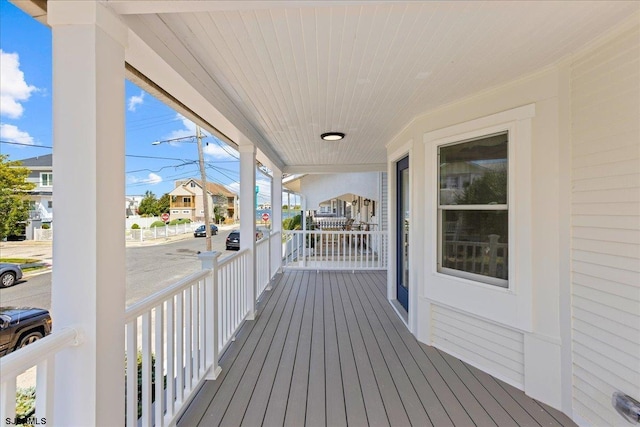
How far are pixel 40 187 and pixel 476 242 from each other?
3.07 m

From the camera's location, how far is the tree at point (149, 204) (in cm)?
1245

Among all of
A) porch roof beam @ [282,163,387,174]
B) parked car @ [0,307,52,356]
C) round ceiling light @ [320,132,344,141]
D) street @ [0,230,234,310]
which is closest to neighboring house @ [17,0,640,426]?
round ceiling light @ [320,132,344,141]

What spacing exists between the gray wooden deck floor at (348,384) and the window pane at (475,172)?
1.50 m

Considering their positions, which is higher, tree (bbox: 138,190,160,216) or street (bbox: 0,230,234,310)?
tree (bbox: 138,190,160,216)

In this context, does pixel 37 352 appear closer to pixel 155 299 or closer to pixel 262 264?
pixel 155 299

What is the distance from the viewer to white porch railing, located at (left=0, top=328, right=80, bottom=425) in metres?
0.84

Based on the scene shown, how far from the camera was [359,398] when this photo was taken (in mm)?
2055

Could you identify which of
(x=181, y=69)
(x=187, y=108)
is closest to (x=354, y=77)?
(x=181, y=69)

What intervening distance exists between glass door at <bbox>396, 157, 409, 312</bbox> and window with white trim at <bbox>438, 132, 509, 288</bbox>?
92 centimetres

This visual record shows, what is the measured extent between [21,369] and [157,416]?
0.99m

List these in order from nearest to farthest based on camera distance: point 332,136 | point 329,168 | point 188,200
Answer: point 332,136
point 329,168
point 188,200

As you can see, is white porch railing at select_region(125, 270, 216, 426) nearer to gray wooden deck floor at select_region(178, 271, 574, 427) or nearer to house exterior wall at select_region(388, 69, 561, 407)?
gray wooden deck floor at select_region(178, 271, 574, 427)

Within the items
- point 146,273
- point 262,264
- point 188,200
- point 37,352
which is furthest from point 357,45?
point 188,200

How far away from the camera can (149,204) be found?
1362 centimetres
